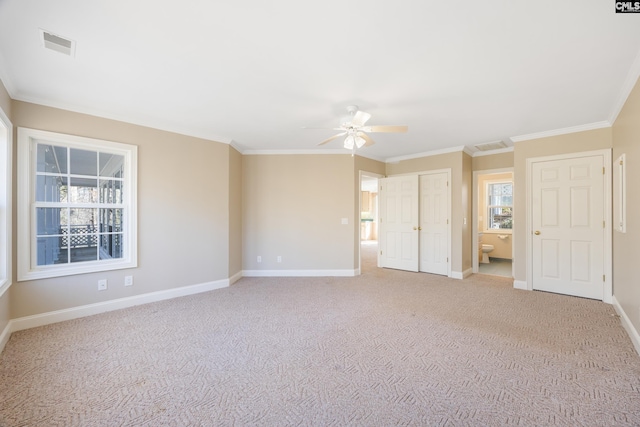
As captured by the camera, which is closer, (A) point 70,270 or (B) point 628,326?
(B) point 628,326

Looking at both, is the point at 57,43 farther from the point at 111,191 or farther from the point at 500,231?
the point at 500,231

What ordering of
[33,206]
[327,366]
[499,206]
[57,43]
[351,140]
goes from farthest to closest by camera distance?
[499,206], [351,140], [33,206], [327,366], [57,43]

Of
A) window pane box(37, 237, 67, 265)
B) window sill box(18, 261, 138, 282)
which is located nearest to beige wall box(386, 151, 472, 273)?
window sill box(18, 261, 138, 282)

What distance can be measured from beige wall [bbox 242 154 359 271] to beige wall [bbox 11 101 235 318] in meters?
0.72

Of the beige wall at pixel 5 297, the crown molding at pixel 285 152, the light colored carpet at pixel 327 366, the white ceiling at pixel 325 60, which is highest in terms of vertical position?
the white ceiling at pixel 325 60

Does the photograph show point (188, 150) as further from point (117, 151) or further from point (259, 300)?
point (259, 300)

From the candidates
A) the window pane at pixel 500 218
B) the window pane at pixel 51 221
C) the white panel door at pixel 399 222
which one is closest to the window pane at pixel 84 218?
the window pane at pixel 51 221

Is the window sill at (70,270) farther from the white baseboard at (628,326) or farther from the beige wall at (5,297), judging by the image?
the white baseboard at (628,326)

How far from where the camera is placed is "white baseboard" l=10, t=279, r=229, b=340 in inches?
110

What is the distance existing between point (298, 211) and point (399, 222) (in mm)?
2165

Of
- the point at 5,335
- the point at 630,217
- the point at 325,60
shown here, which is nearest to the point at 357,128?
the point at 325,60

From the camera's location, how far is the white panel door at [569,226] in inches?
144

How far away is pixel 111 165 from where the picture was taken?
3404mm

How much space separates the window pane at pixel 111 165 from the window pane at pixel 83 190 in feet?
0.57
